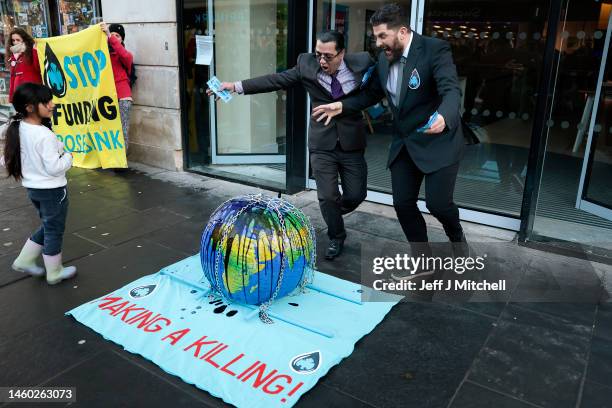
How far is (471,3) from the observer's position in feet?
20.3

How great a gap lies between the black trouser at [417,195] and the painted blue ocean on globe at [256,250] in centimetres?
87

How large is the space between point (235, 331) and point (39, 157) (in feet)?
6.11

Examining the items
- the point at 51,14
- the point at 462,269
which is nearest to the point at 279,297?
the point at 462,269

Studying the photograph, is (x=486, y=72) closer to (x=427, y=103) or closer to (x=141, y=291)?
(x=427, y=103)

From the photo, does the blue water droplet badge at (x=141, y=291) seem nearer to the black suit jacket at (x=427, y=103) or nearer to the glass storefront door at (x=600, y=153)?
the black suit jacket at (x=427, y=103)

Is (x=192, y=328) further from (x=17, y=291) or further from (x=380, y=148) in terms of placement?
(x=380, y=148)

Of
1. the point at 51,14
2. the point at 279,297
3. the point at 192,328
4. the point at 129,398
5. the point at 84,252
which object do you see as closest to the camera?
the point at 129,398

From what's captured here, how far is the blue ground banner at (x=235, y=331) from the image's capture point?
9.29 feet

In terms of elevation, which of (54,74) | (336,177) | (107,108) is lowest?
(336,177)

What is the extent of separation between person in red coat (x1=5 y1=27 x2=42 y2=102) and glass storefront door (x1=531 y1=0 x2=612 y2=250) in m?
6.57

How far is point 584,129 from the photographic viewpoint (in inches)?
272

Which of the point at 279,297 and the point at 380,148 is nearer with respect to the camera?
the point at 279,297

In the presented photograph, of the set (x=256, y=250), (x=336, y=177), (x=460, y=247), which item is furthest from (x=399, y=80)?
(x=256, y=250)

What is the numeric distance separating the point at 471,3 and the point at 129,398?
18.8ft
